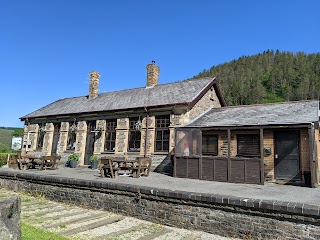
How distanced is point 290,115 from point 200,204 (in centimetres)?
634

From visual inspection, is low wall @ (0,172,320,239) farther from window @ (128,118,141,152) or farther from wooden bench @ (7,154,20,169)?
wooden bench @ (7,154,20,169)

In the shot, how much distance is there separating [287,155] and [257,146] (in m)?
1.26

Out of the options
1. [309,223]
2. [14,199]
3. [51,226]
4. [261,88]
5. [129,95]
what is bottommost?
[51,226]

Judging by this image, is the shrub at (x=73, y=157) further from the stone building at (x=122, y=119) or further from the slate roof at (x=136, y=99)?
the slate roof at (x=136, y=99)

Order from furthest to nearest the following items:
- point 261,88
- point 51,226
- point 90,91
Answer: point 261,88, point 90,91, point 51,226

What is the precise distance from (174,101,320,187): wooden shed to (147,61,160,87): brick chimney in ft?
21.0

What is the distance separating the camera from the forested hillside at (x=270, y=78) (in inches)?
2867

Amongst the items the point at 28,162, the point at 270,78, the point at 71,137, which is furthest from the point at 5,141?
the point at 270,78

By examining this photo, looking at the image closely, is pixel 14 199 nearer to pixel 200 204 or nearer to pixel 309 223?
pixel 200 204

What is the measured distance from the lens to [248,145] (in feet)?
37.9

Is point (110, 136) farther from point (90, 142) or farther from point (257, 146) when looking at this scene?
point (257, 146)

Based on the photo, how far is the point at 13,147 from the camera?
20344mm

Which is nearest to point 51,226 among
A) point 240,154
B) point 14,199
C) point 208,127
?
point 14,199

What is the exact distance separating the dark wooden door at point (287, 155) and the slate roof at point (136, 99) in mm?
4631
